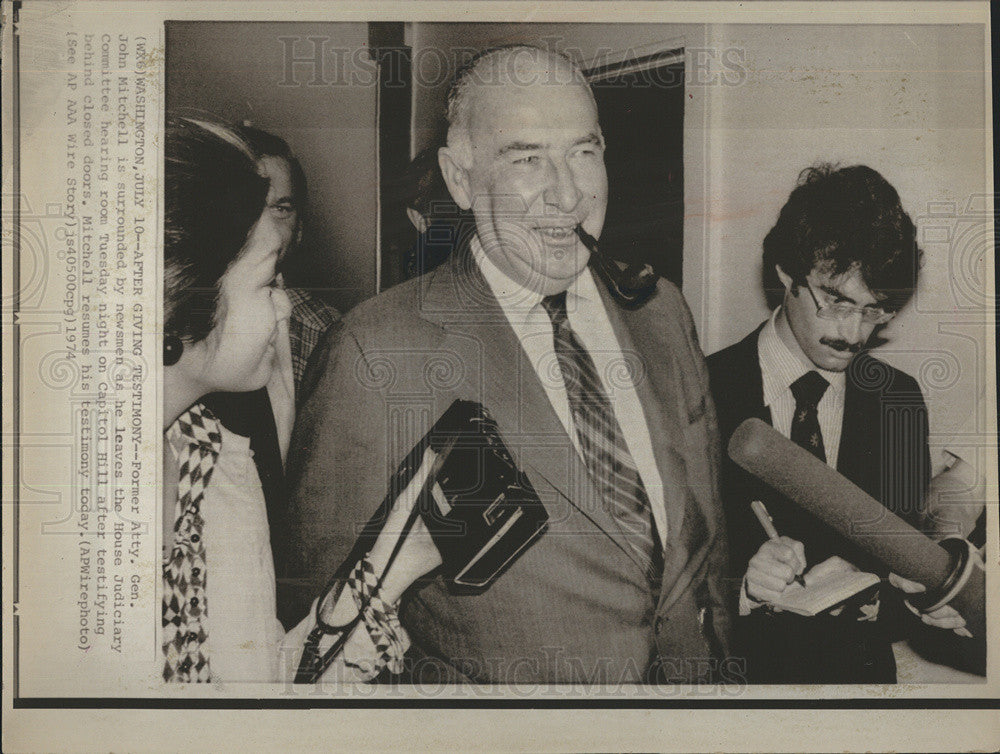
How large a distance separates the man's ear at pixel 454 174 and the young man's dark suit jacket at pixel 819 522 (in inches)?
23.1

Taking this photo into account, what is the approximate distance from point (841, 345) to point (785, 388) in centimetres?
14

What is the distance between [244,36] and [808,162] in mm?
1163

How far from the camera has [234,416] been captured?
1564 millimetres

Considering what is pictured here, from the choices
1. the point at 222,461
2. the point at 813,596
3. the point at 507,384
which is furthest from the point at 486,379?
the point at 813,596

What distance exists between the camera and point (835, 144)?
1620 mm

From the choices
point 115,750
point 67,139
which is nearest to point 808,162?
point 67,139

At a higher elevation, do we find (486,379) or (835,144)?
(835,144)

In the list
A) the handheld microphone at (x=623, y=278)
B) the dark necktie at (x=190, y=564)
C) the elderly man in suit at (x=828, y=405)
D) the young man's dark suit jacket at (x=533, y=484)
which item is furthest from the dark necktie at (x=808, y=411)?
the dark necktie at (x=190, y=564)

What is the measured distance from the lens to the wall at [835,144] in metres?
1.61

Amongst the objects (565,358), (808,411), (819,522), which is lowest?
(819,522)

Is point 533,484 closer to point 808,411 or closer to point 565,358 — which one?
point 565,358

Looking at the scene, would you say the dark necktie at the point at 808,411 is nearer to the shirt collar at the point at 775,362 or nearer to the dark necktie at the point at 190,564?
the shirt collar at the point at 775,362

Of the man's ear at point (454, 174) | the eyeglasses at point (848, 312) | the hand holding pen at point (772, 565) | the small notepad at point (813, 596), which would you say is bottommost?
the small notepad at point (813, 596)

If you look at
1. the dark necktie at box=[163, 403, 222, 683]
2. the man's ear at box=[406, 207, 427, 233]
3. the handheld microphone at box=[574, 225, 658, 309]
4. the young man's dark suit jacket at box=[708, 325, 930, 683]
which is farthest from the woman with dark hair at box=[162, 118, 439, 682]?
the young man's dark suit jacket at box=[708, 325, 930, 683]
